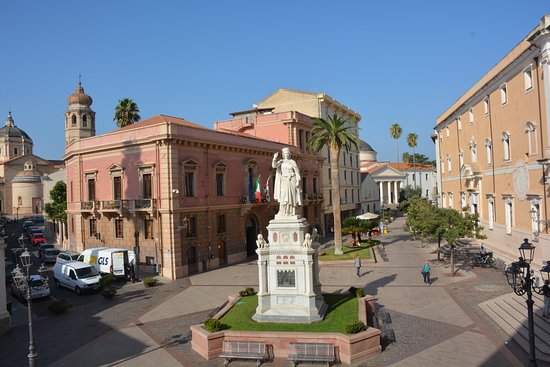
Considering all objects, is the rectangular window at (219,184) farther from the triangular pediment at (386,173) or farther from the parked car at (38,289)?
the triangular pediment at (386,173)

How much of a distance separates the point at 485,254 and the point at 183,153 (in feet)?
71.0

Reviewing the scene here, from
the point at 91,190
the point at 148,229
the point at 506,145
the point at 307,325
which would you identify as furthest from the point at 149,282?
the point at 506,145

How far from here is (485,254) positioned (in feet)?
95.0

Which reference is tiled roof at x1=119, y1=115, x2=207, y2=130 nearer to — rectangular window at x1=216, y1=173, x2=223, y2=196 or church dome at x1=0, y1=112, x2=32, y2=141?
rectangular window at x1=216, y1=173, x2=223, y2=196

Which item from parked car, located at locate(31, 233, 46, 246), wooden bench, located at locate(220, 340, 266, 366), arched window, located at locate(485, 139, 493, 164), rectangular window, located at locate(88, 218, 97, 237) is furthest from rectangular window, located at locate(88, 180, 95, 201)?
arched window, located at locate(485, 139, 493, 164)

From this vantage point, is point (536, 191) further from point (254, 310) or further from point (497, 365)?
point (254, 310)

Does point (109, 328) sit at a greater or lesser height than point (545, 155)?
lesser

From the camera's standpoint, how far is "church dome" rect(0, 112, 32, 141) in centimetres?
10831

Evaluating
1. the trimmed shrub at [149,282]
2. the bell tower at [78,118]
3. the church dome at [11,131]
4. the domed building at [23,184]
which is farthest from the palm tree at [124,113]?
the church dome at [11,131]

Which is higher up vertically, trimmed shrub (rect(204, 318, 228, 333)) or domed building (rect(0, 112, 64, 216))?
domed building (rect(0, 112, 64, 216))

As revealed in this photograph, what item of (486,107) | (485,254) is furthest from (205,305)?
(486,107)

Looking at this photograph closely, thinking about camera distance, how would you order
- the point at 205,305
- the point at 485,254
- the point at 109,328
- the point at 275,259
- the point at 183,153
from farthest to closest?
the point at 183,153 < the point at 485,254 < the point at 205,305 < the point at 109,328 < the point at 275,259

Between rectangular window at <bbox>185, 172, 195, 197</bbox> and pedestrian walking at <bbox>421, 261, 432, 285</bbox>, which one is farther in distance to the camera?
rectangular window at <bbox>185, 172, 195, 197</bbox>

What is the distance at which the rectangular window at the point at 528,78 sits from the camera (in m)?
25.2
